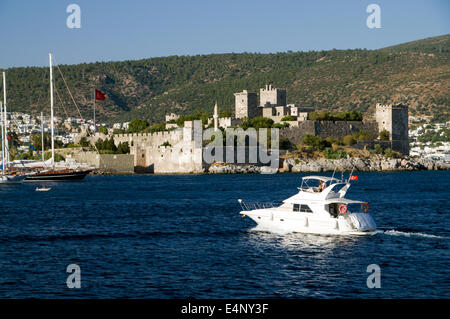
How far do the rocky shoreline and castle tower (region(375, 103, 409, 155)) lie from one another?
356 centimetres

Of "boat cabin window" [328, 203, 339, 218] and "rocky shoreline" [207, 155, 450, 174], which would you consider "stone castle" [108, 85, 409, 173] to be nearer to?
"rocky shoreline" [207, 155, 450, 174]

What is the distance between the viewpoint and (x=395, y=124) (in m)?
74.4

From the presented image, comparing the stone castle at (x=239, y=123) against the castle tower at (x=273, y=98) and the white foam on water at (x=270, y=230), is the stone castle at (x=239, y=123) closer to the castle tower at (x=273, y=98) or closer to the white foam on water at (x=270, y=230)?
the castle tower at (x=273, y=98)

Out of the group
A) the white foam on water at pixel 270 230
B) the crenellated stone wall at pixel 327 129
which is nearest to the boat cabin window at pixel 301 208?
the white foam on water at pixel 270 230

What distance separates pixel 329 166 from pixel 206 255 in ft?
157

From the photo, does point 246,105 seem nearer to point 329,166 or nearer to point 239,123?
point 239,123

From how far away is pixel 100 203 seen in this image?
34219 mm

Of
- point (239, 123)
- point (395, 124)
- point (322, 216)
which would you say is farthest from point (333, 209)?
point (395, 124)

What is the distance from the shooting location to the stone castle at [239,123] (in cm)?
6419

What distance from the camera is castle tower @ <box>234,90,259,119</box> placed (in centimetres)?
→ 7419

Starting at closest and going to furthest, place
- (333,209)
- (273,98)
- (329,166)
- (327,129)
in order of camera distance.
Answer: (333,209) < (329,166) < (327,129) < (273,98)

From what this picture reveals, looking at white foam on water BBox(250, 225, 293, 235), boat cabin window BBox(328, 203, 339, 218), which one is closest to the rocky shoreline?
white foam on water BBox(250, 225, 293, 235)
